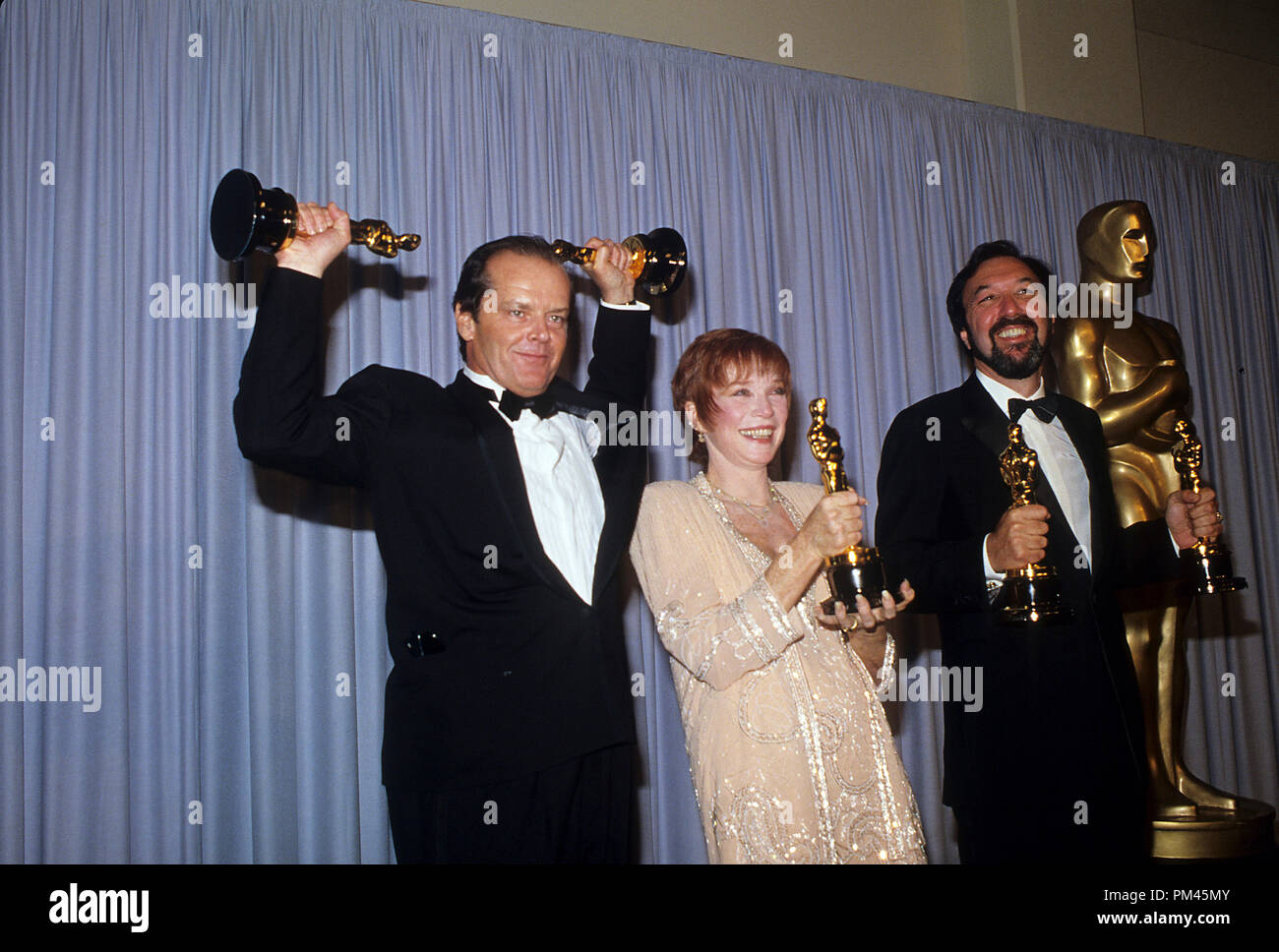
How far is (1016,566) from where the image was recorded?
2.91 meters

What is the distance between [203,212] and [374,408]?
97 centimetres

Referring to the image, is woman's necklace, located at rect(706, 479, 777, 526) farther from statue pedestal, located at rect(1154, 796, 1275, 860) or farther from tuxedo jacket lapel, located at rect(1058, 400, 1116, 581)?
statue pedestal, located at rect(1154, 796, 1275, 860)

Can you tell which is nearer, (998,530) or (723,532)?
(723,532)

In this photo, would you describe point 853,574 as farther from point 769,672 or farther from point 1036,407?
point 1036,407

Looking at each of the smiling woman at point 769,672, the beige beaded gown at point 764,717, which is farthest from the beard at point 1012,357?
the beige beaded gown at point 764,717

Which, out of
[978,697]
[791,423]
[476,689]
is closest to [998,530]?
[978,697]

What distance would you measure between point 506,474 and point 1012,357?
1.61 meters

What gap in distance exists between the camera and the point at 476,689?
97.3 inches

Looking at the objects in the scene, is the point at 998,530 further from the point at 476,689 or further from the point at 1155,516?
the point at 476,689

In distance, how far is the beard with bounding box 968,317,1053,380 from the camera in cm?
332

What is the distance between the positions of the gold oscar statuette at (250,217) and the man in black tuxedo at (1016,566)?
171cm

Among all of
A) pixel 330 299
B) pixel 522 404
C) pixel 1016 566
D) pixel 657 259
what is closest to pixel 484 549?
pixel 522 404

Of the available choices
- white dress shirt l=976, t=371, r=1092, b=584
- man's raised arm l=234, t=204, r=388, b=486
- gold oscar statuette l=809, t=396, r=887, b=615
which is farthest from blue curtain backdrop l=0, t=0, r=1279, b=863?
gold oscar statuette l=809, t=396, r=887, b=615

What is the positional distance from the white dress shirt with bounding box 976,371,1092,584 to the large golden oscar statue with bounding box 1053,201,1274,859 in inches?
22.6
